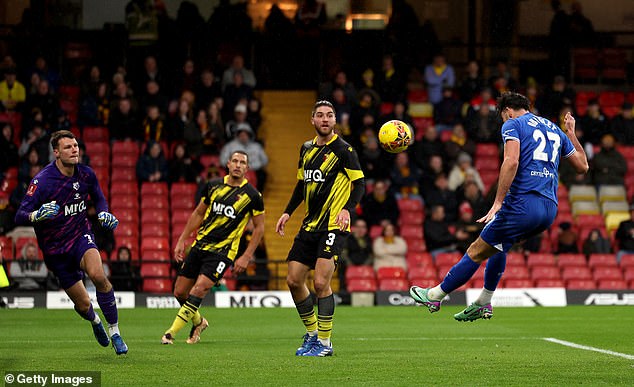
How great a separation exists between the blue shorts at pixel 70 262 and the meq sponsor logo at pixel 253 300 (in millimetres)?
10342

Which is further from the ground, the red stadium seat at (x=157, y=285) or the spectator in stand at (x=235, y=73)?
the spectator in stand at (x=235, y=73)

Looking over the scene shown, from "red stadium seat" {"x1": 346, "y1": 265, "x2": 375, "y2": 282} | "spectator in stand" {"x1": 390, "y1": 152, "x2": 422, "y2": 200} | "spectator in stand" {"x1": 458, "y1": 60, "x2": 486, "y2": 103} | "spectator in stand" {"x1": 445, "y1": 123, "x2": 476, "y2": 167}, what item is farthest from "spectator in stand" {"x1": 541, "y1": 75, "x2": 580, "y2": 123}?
"red stadium seat" {"x1": 346, "y1": 265, "x2": 375, "y2": 282}

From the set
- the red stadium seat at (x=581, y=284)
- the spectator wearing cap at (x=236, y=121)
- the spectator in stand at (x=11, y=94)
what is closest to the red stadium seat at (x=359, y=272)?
the spectator wearing cap at (x=236, y=121)

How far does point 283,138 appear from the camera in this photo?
27094 millimetres

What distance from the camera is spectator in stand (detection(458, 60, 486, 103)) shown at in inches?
1070

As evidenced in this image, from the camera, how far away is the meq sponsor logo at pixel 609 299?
2294 cm

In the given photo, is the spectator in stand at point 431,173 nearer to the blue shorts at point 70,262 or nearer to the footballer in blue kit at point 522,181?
the blue shorts at point 70,262

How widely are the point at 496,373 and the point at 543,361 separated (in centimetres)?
129

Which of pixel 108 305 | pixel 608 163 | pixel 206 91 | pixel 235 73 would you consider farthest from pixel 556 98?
pixel 108 305

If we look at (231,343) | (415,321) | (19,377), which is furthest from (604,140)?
(19,377)

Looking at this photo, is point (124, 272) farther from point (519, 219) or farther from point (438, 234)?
point (519, 219)

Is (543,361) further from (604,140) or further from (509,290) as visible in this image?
(604,140)

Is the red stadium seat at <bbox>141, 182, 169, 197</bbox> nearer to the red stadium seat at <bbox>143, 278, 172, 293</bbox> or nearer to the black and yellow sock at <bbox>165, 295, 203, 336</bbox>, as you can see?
the red stadium seat at <bbox>143, 278, 172, 293</bbox>

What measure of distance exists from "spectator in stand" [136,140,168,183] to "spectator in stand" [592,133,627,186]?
9517 mm
